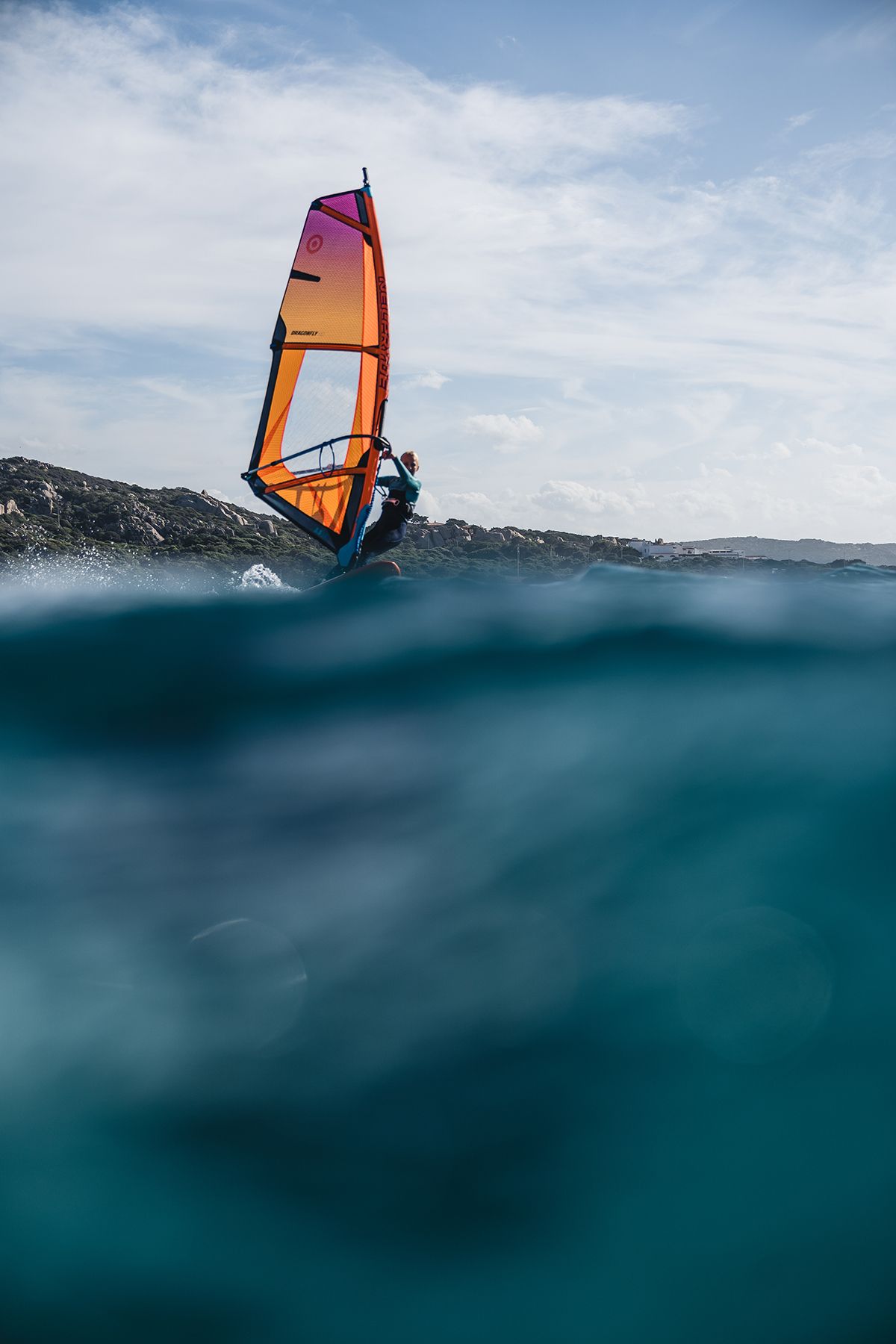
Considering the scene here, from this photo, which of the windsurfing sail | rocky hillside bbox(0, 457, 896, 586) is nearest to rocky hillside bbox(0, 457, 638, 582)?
rocky hillside bbox(0, 457, 896, 586)

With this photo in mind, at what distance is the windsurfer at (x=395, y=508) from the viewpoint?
14.3 m

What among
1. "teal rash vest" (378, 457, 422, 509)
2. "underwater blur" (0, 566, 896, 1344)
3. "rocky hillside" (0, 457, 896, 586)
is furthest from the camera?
"rocky hillside" (0, 457, 896, 586)

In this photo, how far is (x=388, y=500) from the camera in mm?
14773

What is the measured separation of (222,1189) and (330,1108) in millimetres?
539

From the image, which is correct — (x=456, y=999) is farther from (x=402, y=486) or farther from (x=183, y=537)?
(x=183, y=537)

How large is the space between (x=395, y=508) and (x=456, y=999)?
11083 mm

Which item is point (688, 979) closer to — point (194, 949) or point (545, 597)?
point (194, 949)

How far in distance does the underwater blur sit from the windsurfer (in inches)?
274

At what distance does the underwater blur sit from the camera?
3.46 metres

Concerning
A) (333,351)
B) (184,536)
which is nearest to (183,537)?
(184,536)

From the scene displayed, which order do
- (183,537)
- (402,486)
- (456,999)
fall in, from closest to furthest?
(456,999) → (402,486) → (183,537)

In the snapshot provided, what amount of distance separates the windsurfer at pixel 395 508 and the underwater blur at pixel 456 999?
6.97 m

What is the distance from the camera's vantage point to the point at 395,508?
14.7 m

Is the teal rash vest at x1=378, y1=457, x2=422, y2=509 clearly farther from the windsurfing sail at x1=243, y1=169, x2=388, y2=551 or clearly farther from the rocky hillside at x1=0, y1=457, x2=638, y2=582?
the rocky hillside at x1=0, y1=457, x2=638, y2=582
